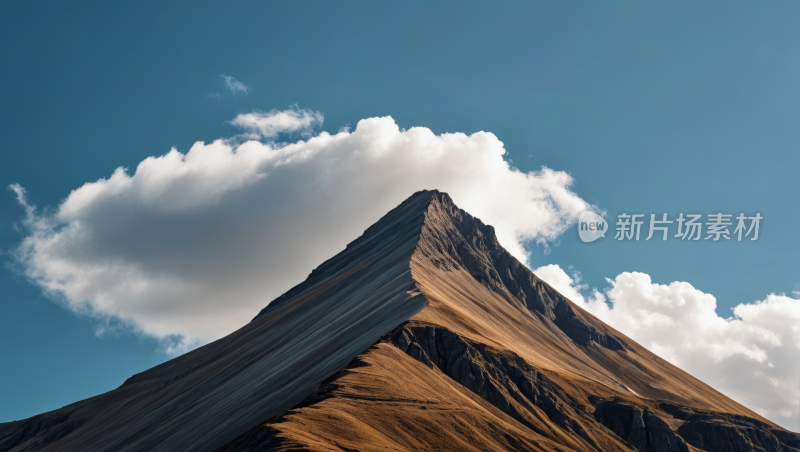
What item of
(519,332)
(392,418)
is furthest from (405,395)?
(519,332)

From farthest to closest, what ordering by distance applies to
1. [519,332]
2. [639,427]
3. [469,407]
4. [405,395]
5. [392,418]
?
1. [519,332]
2. [639,427]
3. [469,407]
4. [405,395]
5. [392,418]

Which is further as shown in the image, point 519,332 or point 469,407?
point 519,332

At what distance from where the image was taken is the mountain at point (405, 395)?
6994cm

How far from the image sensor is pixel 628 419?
104 m

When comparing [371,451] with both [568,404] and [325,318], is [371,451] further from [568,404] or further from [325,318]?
[325,318]

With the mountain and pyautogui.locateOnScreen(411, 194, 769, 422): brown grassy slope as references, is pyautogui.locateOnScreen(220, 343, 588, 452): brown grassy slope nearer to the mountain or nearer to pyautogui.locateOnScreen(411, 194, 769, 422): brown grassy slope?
the mountain

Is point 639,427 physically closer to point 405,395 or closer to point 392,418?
point 405,395

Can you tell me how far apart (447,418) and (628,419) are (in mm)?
45840

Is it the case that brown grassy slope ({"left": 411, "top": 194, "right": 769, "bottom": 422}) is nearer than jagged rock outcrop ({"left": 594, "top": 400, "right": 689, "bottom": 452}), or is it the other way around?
jagged rock outcrop ({"left": 594, "top": 400, "right": 689, "bottom": 452})

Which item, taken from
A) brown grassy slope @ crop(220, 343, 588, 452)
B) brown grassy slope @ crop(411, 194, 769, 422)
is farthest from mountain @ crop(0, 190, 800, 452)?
brown grassy slope @ crop(411, 194, 769, 422)

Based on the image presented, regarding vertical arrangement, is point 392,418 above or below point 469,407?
above

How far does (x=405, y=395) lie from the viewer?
76.7 metres

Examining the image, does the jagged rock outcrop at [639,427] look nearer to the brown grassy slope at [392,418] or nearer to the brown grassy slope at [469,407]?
the brown grassy slope at [469,407]

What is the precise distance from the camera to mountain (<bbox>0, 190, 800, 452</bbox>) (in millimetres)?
69938
